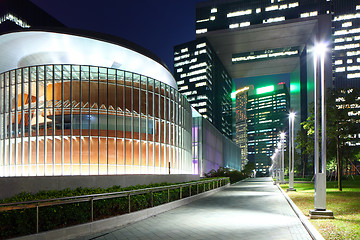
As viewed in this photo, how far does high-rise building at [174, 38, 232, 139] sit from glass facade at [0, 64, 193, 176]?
107m

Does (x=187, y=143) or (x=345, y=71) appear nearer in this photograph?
(x=187, y=143)

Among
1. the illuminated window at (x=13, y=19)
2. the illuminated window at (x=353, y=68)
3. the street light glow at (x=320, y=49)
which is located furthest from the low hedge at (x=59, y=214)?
the illuminated window at (x=353, y=68)

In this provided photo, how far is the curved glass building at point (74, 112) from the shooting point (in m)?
26.1

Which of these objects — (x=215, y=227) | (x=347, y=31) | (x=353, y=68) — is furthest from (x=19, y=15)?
(x=347, y=31)

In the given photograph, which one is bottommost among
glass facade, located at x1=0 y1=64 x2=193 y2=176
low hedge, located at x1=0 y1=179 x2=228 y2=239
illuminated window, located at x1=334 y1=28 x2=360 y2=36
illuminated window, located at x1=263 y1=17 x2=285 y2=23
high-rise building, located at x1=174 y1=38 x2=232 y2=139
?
low hedge, located at x1=0 y1=179 x2=228 y2=239

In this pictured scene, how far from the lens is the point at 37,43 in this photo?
30.6 metres

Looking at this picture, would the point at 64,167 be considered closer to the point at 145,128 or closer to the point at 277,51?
the point at 145,128

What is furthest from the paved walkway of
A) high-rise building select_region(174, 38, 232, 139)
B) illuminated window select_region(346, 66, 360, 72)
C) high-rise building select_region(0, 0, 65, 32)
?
illuminated window select_region(346, 66, 360, 72)

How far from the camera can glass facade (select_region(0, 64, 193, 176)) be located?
1025 inches

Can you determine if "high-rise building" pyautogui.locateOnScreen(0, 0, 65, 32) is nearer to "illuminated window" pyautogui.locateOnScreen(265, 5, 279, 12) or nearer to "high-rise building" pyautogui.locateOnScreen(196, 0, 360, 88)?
"high-rise building" pyautogui.locateOnScreen(196, 0, 360, 88)

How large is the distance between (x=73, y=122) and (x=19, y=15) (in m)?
89.8

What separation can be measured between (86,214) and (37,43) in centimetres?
2420

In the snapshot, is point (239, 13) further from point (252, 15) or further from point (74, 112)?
point (74, 112)

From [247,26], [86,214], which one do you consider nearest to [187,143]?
[86,214]
